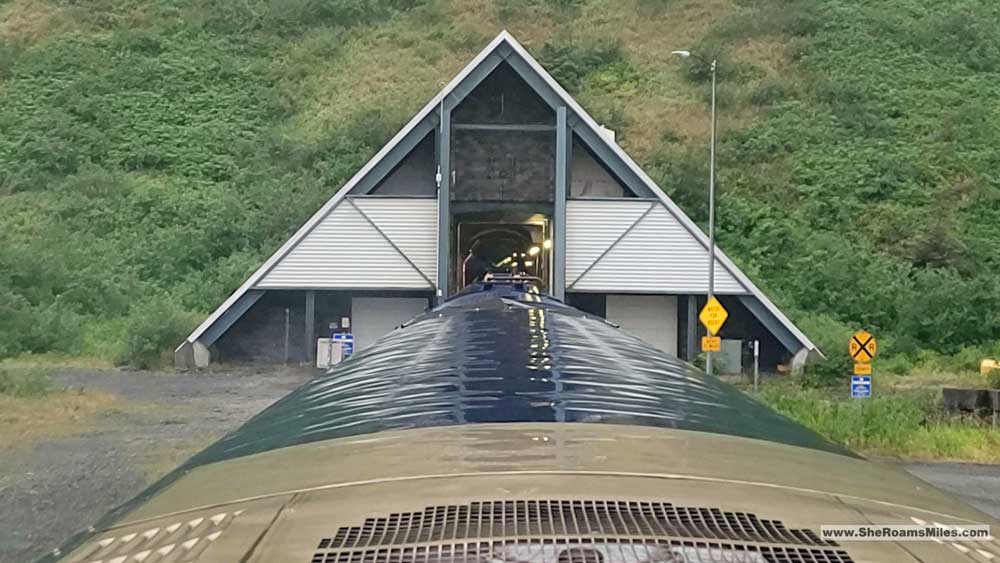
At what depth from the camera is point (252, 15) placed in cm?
5272

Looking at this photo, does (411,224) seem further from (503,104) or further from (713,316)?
(713,316)

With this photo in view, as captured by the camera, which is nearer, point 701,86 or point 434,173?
point 434,173

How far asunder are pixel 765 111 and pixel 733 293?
1854 centimetres

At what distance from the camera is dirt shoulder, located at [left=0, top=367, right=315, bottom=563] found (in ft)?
30.2

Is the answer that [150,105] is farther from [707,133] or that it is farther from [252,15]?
[707,133]

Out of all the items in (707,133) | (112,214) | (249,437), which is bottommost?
(249,437)

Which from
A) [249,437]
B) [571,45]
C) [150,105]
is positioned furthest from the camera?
[571,45]

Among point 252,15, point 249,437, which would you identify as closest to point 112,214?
point 252,15

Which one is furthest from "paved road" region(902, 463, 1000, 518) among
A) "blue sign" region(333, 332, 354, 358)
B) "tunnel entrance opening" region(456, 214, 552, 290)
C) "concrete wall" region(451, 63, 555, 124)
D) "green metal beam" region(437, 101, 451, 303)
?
"concrete wall" region(451, 63, 555, 124)

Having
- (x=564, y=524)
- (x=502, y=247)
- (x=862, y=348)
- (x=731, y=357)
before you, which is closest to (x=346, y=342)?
(x=731, y=357)

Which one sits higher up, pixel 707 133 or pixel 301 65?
pixel 301 65

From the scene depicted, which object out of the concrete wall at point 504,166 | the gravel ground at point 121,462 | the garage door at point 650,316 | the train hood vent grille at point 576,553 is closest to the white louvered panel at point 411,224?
the concrete wall at point 504,166

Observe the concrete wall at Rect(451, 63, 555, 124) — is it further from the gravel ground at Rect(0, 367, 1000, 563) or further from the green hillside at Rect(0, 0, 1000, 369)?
the green hillside at Rect(0, 0, 1000, 369)

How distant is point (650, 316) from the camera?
25656mm
